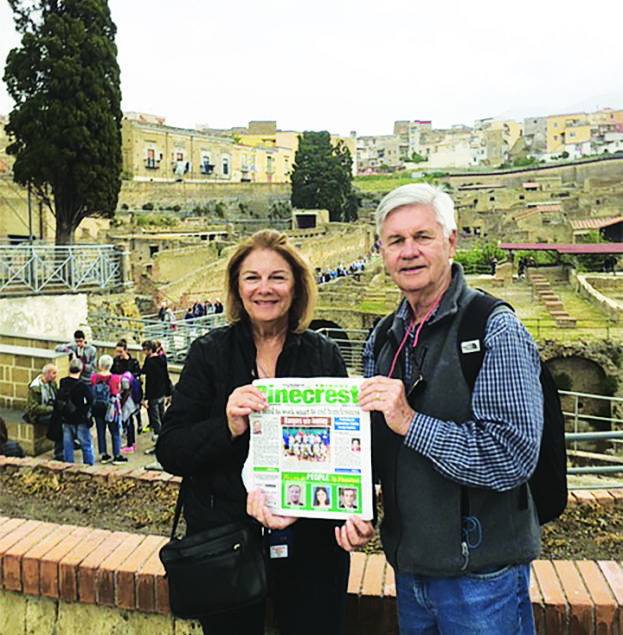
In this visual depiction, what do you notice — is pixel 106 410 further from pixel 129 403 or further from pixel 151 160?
pixel 151 160

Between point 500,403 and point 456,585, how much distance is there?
0.61 metres

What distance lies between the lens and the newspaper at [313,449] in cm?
215

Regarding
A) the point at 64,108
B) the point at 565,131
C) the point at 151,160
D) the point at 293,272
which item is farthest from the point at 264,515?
the point at 565,131

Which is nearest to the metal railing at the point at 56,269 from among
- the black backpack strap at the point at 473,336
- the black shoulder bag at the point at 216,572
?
the black shoulder bag at the point at 216,572

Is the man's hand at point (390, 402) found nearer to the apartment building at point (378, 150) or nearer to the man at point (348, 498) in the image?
the man at point (348, 498)

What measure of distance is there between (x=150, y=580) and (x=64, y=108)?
2005cm

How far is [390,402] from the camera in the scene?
2.04 metres

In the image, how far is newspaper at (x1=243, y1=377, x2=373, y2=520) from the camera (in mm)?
2152

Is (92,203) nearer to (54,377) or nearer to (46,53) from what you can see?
(46,53)

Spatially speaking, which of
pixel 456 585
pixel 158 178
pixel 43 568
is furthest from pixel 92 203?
pixel 158 178

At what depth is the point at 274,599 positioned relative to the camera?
2537 millimetres

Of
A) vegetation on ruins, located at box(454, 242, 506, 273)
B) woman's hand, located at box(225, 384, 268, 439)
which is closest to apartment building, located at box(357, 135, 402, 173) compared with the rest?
vegetation on ruins, located at box(454, 242, 506, 273)

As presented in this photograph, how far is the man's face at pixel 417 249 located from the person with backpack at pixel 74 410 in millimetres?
6063

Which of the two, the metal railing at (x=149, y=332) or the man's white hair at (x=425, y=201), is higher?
the man's white hair at (x=425, y=201)
